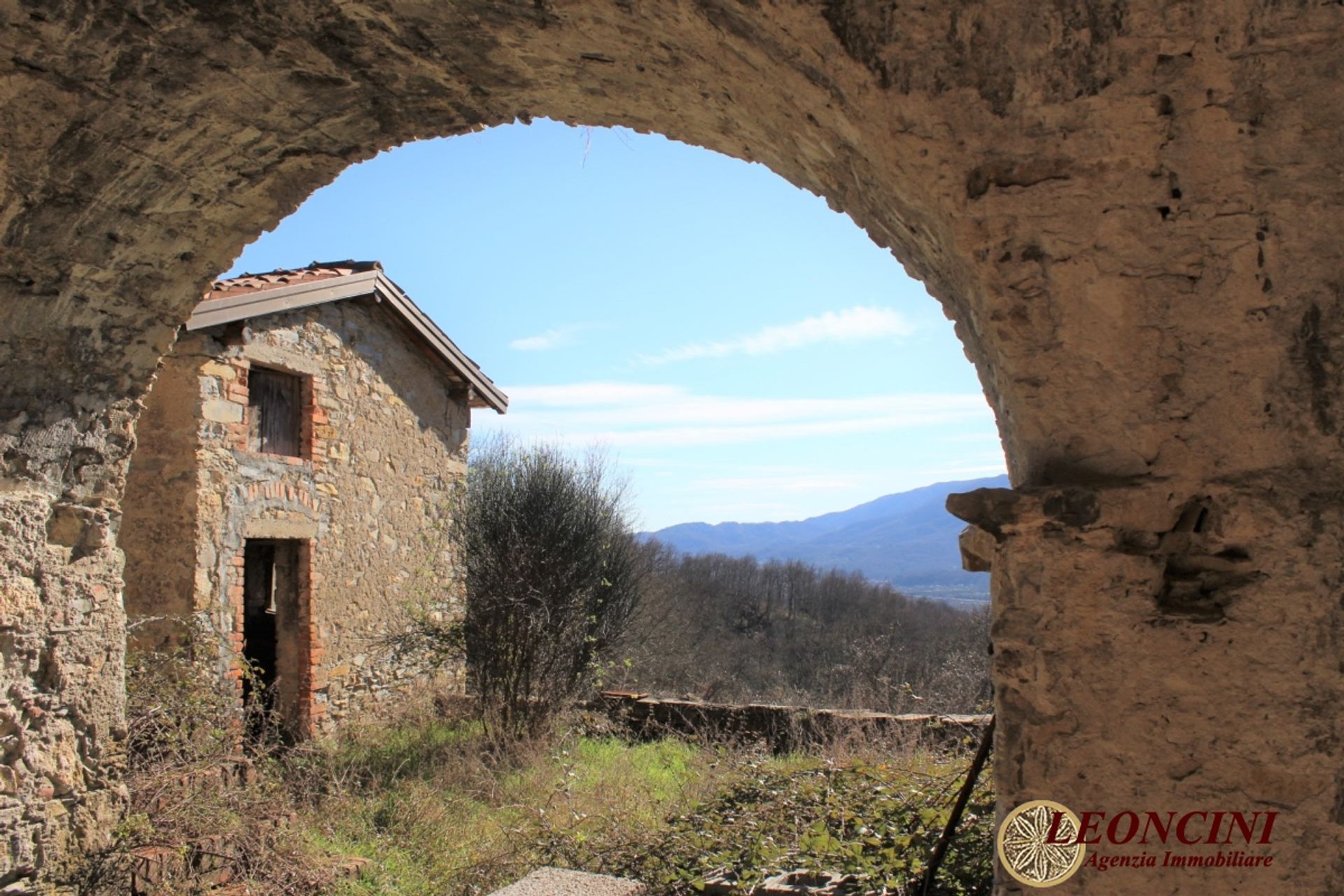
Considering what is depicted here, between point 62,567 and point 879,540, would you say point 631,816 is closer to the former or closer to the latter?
point 62,567

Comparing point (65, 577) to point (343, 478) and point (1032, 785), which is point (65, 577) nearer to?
point (1032, 785)

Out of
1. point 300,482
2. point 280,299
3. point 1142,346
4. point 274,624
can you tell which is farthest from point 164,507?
point 1142,346

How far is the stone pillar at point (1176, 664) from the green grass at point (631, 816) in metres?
1.96

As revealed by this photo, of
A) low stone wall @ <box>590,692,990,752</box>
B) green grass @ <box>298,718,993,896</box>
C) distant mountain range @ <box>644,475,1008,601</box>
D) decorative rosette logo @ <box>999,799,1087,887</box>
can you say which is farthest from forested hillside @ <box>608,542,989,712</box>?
distant mountain range @ <box>644,475,1008,601</box>

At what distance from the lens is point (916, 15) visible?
1812 millimetres

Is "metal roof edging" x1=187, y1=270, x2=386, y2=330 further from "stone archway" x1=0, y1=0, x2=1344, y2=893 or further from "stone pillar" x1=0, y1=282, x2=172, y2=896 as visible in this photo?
"stone archway" x1=0, y1=0, x2=1344, y2=893

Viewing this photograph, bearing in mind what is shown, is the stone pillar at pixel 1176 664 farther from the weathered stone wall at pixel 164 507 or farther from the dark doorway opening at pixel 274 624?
the dark doorway opening at pixel 274 624

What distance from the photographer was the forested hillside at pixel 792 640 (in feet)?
49.9

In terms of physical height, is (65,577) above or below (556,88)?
below

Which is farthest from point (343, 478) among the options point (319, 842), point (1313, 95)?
point (1313, 95)

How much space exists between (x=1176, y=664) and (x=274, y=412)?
8023mm

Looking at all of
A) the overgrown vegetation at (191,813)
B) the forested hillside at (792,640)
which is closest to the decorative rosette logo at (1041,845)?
the overgrown vegetation at (191,813)

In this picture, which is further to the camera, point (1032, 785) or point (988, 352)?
point (988, 352)

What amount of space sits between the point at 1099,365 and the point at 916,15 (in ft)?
2.41
